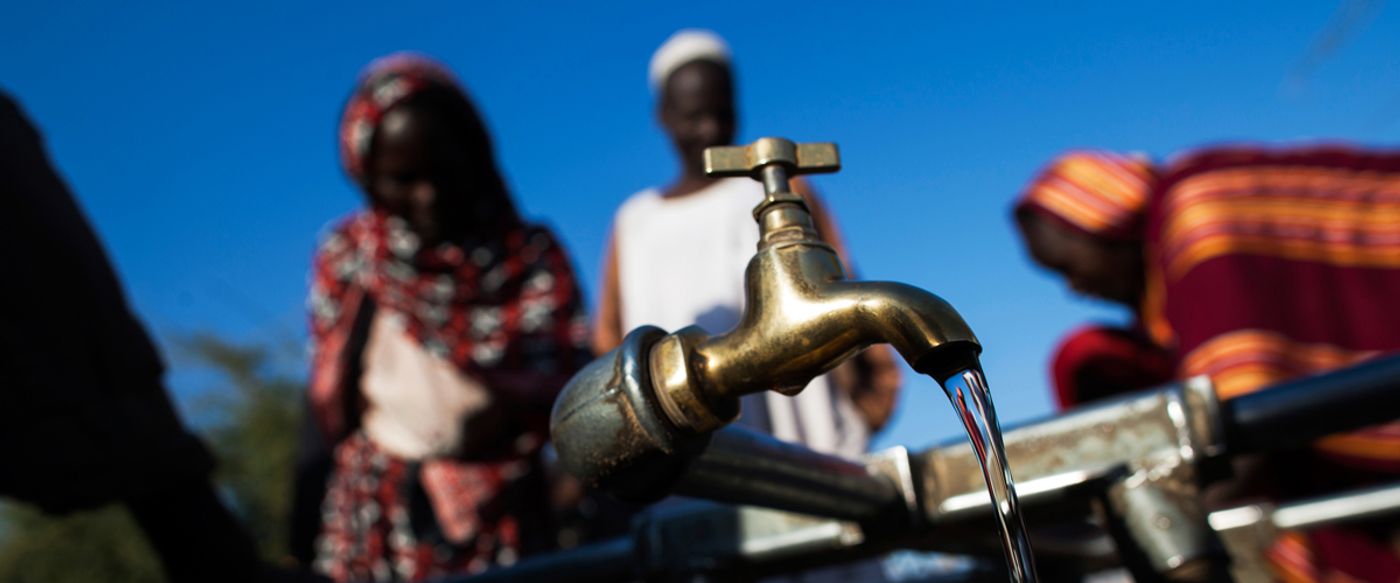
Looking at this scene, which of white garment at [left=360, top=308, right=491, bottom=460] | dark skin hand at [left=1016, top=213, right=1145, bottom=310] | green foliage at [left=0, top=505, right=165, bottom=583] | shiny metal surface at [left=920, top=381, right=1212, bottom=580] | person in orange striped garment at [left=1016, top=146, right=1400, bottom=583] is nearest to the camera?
shiny metal surface at [left=920, top=381, right=1212, bottom=580]

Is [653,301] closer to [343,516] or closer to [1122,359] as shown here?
[343,516]

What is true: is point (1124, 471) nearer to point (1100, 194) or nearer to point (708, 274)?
point (708, 274)

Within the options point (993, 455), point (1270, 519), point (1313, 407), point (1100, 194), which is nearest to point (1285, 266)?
point (1100, 194)

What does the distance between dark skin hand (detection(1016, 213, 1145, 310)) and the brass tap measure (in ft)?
6.94

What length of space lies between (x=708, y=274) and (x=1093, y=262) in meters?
1.04

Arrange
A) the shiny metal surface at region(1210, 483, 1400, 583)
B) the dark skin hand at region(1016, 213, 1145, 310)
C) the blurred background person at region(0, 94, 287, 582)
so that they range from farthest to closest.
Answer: the dark skin hand at region(1016, 213, 1145, 310) → the blurred background person at region(0, 94, 287, 582) → the shiny metal surface at region(1210, 483, 1400, 583)

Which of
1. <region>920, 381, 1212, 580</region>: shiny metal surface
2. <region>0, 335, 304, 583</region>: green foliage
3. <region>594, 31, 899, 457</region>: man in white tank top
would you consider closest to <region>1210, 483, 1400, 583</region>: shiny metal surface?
<region>920, 381, 1212, 580</region>: shiny metal surface

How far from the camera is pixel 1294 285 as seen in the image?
1862 mm

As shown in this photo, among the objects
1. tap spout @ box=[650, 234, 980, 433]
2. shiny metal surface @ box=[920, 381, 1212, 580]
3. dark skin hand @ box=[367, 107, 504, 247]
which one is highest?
dark skin hand @ box=[367, 107, 504, 247]

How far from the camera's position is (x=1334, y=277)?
6.21 ft

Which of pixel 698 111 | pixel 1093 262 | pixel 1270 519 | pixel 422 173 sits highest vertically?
pixel 698 111

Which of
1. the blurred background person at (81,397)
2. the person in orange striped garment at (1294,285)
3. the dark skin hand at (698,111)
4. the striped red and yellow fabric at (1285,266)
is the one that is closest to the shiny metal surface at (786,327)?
the blurred background person at (81,397)

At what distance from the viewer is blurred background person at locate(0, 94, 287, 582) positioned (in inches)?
43.1

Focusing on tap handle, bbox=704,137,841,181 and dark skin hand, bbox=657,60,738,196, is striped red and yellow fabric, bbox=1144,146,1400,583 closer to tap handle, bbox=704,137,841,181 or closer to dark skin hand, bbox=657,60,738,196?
dark skin hand, bbox=657,60,738,196
